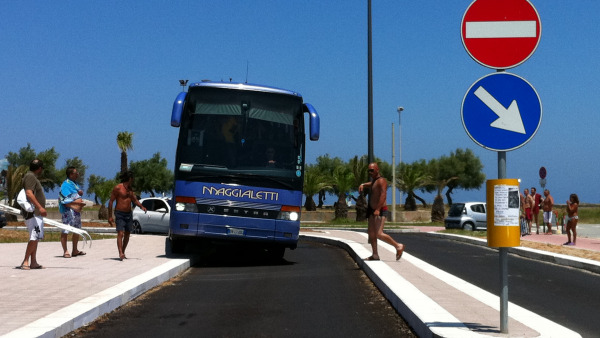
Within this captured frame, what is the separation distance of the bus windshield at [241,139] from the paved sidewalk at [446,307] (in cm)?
314

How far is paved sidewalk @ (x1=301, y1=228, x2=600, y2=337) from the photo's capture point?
6725mm

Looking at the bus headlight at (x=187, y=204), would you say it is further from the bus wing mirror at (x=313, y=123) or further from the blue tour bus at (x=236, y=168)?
the bus wing mirror at (x=313, y=123)

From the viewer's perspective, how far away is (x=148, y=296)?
34.3 feet

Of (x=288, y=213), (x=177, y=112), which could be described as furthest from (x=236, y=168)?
(x=177, y=112)

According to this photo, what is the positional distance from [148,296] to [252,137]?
588 centimetres

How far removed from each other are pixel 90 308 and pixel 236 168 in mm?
7615

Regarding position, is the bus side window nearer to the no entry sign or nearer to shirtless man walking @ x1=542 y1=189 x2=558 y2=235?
the no entry sign

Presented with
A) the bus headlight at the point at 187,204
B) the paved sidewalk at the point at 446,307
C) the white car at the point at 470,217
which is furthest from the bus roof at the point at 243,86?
the white car at the point at 470,217

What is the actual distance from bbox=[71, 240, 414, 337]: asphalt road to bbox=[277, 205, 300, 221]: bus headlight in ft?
4.67

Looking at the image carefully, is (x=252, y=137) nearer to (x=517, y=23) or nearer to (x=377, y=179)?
(x=377, y=179)

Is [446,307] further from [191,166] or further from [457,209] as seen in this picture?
[457,209]

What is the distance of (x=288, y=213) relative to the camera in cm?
1577

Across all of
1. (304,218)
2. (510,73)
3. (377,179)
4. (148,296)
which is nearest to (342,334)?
(510,73)

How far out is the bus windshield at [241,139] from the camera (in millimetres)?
15500
